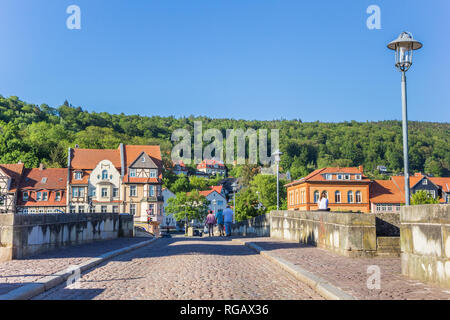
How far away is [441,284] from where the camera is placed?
716cm

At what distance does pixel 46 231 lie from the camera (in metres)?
12.7

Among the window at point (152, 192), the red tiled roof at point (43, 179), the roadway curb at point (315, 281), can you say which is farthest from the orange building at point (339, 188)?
the roadway curb at point (315, 281)

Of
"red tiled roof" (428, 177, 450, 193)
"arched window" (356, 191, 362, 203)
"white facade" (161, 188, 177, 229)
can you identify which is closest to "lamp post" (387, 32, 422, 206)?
"arched window" (356, 191, 362, 203)

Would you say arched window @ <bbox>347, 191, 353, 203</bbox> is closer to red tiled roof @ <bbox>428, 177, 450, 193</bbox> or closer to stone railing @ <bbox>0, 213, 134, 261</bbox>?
red tiled roof @ <bbox>428, 177, 450, 193</bbox>

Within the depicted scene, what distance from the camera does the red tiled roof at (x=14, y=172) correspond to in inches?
2798

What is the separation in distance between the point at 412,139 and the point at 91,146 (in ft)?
255

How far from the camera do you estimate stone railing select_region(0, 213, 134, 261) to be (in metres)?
10.9

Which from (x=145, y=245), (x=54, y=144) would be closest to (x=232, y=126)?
(x=54, y=144)

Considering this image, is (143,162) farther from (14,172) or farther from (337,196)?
(337,196)

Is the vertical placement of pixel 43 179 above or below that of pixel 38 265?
above

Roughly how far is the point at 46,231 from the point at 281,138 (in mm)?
156647

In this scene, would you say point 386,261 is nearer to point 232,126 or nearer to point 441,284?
point 441,284

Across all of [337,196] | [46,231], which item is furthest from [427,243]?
[337,196]

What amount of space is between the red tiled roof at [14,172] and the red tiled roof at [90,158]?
7.64 meters
